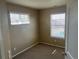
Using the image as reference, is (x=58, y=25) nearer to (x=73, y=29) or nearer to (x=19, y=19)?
(x=19, y=19)

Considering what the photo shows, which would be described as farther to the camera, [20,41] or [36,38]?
[36,38]

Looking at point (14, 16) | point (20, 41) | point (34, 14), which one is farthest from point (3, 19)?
point (34, 14)

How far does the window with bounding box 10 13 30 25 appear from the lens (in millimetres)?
3473

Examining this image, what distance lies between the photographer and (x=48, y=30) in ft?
17.1

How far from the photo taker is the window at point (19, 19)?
11.4 ft

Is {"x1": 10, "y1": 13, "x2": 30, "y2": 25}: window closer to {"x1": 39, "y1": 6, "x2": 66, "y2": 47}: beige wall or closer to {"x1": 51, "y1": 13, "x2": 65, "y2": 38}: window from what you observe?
{"x1": 39, "y1": 6, "x2": 66, "y2": 47}: beige wall

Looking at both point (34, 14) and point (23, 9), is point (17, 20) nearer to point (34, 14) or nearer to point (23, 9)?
point (23, 9)

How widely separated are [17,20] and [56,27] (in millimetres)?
2511

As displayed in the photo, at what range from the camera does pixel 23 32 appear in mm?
4180

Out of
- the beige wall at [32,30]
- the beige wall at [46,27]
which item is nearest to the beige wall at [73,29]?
the beige wall at [32,30]

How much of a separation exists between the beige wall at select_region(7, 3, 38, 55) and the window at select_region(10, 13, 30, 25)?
0.59 feet

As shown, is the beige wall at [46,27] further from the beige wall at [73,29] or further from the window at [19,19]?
the beige wall at [73,29]

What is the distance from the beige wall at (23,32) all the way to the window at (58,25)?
1248 mm

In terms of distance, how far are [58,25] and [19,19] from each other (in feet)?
8.03
